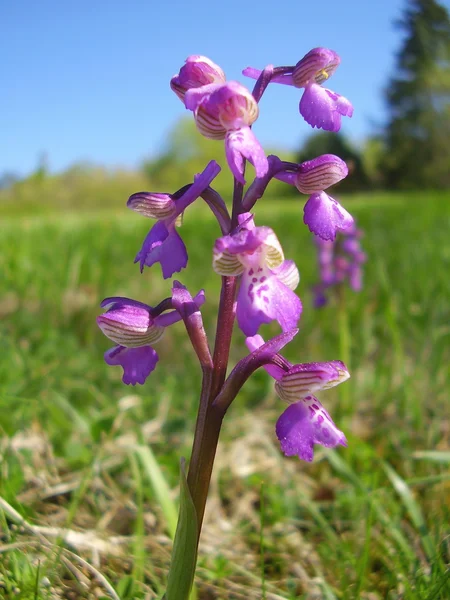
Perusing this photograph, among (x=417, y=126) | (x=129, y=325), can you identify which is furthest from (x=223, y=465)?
(x=417, y=126)

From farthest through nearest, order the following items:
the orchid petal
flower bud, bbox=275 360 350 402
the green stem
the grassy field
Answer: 1. the green stem
2. the grassy field
3. the orchid petal
4. flower bud, bbox=275 360 350 402

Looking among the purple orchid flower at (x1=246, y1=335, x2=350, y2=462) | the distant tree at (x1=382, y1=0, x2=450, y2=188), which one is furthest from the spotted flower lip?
the distant tree at (x1=382, y1=0, x2=450, y2=188)

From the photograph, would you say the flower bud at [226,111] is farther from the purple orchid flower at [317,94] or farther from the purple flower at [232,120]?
the purple orchid flower at [317,94]

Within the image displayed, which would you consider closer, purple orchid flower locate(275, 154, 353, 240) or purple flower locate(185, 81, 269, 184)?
purple flower locate(185, 81, 269, 184)

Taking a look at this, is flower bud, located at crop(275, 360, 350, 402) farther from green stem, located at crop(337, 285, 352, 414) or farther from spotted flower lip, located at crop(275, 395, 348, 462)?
green stem, located at crop(337, 285, 352, 414)

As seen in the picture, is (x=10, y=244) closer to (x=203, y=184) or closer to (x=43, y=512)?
(x=43, y=512)

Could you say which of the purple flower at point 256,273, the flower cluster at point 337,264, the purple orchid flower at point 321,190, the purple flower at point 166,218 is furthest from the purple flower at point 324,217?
the flower cluster at point 337,264

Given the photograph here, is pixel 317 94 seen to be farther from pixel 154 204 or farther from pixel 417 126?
pixel 417 126
